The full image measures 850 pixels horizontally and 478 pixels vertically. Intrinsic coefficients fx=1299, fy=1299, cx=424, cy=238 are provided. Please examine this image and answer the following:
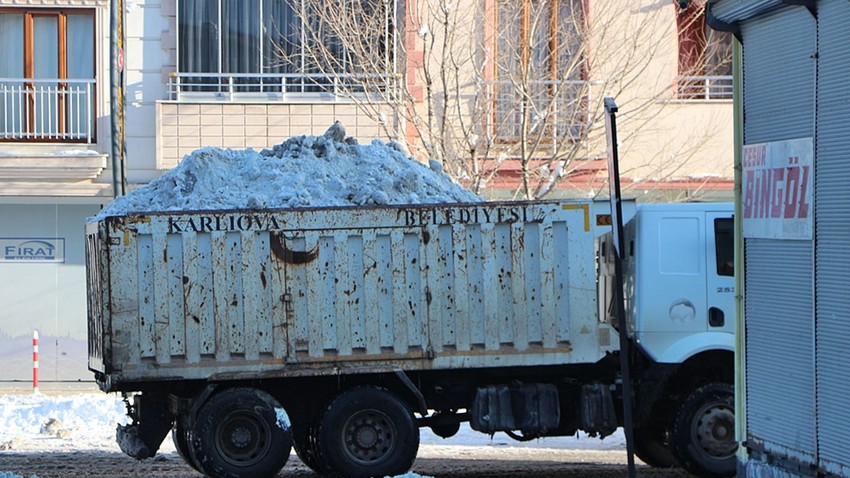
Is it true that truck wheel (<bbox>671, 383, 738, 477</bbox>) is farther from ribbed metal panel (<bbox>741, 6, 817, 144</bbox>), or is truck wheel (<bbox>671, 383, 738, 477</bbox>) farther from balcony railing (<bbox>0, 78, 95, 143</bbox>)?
balcony railing (<bbox>0, 78, 95, 143</bbox>)

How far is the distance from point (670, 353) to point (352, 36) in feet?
30.7

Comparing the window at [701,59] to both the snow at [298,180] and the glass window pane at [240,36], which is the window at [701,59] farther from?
the snow at [298,180]

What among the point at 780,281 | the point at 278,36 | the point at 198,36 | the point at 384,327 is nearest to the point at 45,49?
the point at 198,36

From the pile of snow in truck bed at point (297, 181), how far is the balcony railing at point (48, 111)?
32.0 feet

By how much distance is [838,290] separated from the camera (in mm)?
6977

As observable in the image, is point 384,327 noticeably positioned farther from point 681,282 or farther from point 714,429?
point 714,429

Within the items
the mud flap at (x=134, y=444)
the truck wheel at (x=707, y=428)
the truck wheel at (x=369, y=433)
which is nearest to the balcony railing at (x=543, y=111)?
the truck wheel at (x=707, y=428)

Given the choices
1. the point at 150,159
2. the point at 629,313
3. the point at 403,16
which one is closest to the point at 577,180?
the point at 403,16

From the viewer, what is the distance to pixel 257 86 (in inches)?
827

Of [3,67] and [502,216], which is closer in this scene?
[502,216]

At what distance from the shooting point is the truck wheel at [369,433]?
10.7 m

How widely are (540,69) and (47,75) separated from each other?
823 centimetres

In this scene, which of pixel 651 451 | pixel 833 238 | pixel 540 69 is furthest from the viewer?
pixel 540 69

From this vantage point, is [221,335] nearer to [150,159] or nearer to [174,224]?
[174,224]
